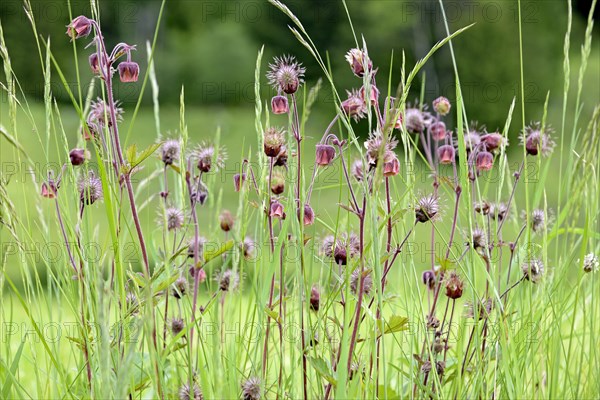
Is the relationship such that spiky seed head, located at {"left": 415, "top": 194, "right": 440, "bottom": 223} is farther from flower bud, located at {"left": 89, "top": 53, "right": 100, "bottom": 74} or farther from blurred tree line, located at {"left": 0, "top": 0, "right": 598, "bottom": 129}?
blurred tree line, located at {"left": 0, "top": 0, "right": 598, "bottom": 129}

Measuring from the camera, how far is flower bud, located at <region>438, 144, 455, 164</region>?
4.11 ft

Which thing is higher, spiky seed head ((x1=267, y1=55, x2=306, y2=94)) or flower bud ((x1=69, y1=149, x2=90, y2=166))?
spiky seed head ((x1=267, y1=55, x2=306, y2=94))

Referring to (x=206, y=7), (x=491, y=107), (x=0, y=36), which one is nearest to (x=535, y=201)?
(x=0, y=36)

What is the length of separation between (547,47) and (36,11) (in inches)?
381

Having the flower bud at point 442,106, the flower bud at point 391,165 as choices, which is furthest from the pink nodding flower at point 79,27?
the flower bud at point 442,106

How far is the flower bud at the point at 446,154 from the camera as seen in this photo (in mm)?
1253

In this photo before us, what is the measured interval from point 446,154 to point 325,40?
14499 mm

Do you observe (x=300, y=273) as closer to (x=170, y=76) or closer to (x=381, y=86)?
(x=381, y=86)

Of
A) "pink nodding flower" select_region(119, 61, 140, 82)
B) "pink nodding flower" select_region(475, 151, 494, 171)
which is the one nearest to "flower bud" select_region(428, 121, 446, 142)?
"pink nodding flower" select_region(475, 151, 494, 171)

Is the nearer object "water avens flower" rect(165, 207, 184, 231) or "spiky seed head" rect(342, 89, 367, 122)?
"spiky seed head" rect(342, 89, 367, 122)

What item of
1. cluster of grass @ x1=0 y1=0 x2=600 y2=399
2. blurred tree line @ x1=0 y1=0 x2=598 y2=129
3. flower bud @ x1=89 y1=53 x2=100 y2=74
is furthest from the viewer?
blurred tree line @ x1=0 y1=0 x2=598 y2=129

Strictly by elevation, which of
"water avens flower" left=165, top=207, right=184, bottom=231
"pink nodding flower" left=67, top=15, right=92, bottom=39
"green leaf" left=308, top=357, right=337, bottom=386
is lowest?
"green leaf" left=308, top=357, right=337, bottom=386

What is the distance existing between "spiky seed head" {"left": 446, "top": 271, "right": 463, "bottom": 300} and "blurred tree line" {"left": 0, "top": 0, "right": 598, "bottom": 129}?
391 inches

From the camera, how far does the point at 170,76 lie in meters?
17.1
